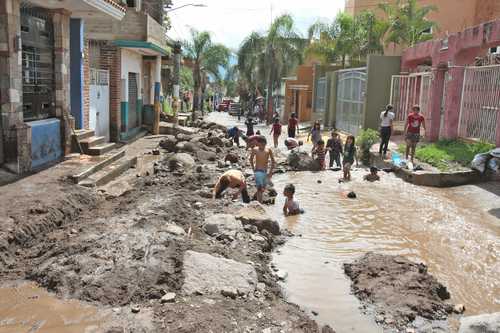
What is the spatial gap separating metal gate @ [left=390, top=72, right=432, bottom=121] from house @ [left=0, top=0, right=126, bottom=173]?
1012cm

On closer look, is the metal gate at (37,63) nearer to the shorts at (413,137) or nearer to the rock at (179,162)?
the rock at (179,162)

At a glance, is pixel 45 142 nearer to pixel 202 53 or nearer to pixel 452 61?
pixel 452 61

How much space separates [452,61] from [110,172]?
395 inches

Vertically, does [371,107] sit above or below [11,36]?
below

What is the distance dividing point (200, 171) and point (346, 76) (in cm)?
1335

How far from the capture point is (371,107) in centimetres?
1953

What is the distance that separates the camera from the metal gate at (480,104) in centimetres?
1259

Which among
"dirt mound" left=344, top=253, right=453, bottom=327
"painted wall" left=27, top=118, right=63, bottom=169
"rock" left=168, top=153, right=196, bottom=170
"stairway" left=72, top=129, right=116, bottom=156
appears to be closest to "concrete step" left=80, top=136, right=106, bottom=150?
"stairway" left=72, top=129, right=116, bottom=156

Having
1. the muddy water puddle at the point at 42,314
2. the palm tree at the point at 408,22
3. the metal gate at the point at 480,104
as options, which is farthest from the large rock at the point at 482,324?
the palm tree at the point at 408,22

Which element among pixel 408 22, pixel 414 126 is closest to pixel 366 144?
pixel 414 126

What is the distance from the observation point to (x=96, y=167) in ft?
34.5

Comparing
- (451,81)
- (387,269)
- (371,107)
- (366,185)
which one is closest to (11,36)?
(387,269)

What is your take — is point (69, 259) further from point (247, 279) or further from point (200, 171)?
point (200, 171)

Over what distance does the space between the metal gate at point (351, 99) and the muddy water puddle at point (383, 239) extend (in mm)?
8595
